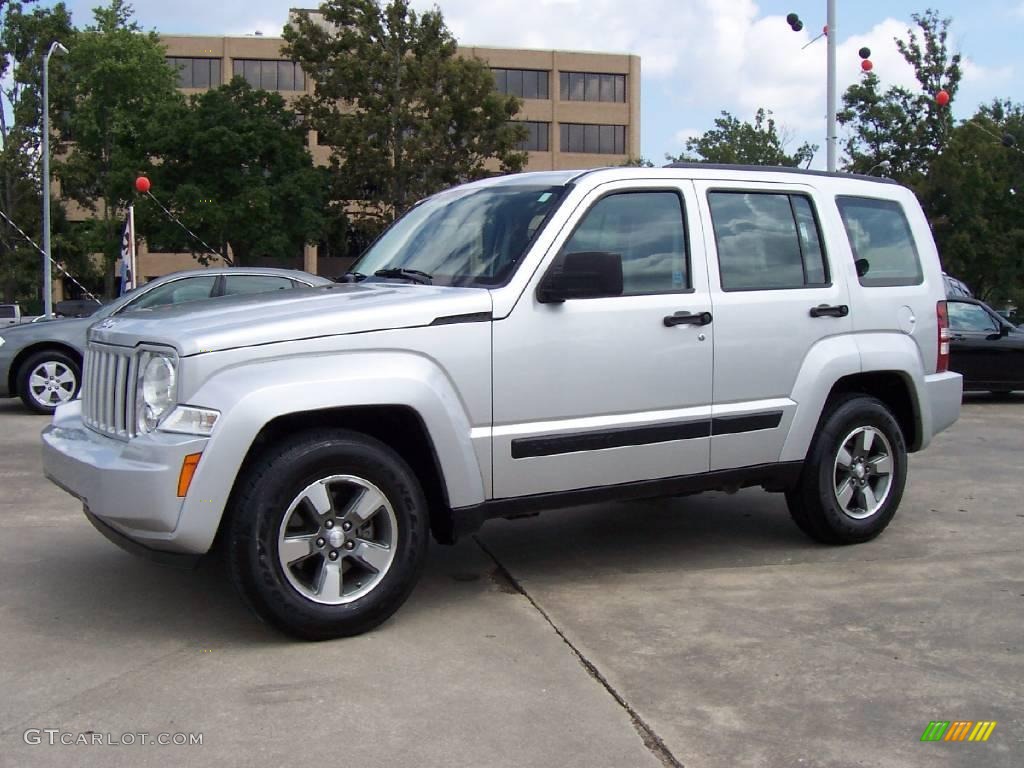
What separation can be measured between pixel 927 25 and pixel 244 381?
48.7m

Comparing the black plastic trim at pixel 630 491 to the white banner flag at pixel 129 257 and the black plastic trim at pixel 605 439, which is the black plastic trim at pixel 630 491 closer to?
the black plastic trim at pixel 605 439

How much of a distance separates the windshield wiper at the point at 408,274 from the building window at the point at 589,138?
65.8 m

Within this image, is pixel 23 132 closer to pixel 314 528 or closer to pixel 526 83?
pixel 526 83

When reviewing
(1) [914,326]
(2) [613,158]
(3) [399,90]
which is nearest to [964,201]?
(3) [399,90]

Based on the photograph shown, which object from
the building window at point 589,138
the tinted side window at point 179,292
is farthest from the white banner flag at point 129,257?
the building window at point 589,138

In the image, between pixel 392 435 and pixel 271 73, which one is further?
pixel 271 73

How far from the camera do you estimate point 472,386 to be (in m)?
4.47

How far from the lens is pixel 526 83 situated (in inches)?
2694

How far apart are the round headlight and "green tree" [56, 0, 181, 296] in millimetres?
36633

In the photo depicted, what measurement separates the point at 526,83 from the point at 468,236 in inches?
2602

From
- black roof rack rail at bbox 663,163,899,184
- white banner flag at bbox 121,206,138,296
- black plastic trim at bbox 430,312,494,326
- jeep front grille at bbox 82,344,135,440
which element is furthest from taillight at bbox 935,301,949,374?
white banner flag at bbox 121,206,138,296

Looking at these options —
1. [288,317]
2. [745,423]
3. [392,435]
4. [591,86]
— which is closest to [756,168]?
[745,423]

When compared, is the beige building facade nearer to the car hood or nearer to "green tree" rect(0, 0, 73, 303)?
"green tree" rect(0, 0, 73, 303)

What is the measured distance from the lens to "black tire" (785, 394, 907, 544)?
562cm
